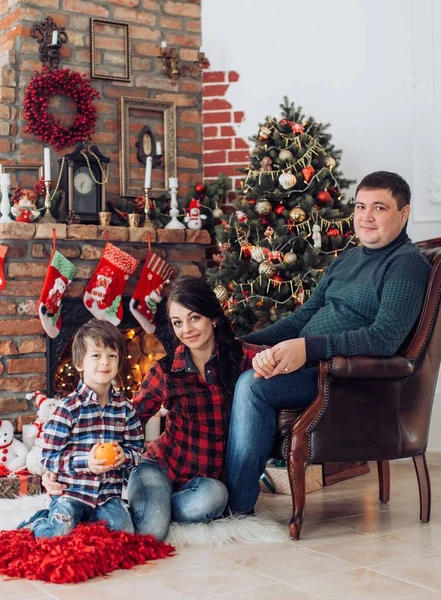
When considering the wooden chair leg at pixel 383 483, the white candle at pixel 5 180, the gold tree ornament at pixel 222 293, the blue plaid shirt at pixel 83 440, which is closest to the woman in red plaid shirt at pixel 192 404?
the blue plaid shirt at pixel 83 440

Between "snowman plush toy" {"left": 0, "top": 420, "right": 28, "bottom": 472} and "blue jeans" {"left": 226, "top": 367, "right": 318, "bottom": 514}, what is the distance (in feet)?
4.60

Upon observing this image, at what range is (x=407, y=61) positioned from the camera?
4.80 metres

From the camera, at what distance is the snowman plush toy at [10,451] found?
410 cm

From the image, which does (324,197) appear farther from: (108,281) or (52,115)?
(52,115)

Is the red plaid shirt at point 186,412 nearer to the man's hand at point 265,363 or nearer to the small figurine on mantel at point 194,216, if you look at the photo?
the man's hand at point 265,363

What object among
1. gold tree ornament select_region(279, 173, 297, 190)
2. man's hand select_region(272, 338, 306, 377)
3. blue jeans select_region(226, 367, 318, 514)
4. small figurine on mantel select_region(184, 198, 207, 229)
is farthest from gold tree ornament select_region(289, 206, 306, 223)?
man's hand select_region(272, 338, 306, 377)

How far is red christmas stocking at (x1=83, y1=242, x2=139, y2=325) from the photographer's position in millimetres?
4578

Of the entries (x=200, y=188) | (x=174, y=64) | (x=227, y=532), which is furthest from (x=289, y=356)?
(x=174, y=64)

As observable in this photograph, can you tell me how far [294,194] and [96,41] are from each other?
4.68 ft

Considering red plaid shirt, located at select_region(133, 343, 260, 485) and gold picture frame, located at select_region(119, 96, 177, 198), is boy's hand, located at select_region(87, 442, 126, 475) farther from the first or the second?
gold picture frame, located at select_region(119, 96, 177, 198)

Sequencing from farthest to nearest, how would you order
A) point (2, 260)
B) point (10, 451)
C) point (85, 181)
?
point (85, 181)
point (2, 260)
point (10, 451)

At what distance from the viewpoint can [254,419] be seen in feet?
9.82

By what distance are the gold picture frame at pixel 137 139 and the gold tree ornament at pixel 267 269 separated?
40.6 inches

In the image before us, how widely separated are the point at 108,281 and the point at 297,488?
1.96m
